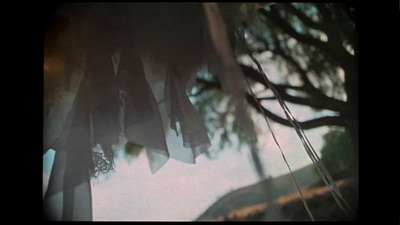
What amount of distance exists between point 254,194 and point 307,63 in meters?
0.61

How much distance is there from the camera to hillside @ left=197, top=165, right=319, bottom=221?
5.95 feet

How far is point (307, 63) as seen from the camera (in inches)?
73.9

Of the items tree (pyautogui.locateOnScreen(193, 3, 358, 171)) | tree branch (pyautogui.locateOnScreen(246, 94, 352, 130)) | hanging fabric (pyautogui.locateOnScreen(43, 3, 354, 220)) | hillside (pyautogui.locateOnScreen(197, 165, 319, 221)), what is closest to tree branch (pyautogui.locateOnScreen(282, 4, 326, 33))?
tree (pyautogui.locateOnScreen(193, 3, 358, 171))

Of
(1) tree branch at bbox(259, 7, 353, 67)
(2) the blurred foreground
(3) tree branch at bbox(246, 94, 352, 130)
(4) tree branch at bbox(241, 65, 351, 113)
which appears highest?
(1) tree branch at bbox(259, 7, 353, 67)

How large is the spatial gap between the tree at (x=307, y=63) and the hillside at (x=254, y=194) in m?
0.24

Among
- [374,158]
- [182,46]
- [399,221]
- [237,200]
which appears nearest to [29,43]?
[182,46]

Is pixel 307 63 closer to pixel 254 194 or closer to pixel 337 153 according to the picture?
→ pixel 337 153

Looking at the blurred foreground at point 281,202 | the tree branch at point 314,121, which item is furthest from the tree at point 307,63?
the blurred foreground at point 281,202

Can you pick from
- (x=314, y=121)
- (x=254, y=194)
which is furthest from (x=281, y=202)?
(x=314, y=121)

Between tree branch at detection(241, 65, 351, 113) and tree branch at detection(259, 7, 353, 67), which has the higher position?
tree branch at detection(259, 7, 353, 67)

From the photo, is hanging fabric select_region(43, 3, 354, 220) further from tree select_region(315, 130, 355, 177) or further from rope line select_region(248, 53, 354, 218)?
tree select_region(315, 130, 355, 177)

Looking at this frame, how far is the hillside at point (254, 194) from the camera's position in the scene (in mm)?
1813

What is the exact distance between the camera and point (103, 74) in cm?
185

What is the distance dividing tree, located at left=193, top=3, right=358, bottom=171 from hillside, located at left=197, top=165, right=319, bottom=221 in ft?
0.79
